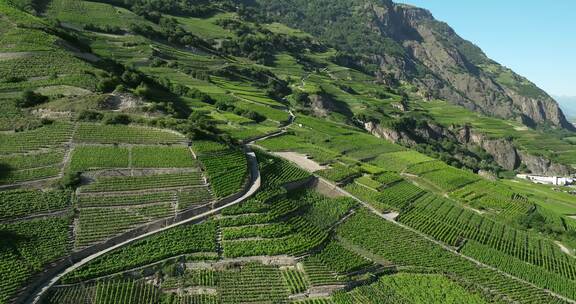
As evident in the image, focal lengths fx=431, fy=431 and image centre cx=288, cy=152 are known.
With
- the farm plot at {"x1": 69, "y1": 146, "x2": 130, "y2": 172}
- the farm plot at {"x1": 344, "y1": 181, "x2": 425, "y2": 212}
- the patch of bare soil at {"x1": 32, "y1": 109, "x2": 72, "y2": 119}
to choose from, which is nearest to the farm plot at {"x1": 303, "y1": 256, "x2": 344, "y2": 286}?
the farm plot at {"x1": 344, "y1": 181, "x2": 425, "y2": 212}

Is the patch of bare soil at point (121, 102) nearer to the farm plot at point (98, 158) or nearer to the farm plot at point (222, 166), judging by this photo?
the farm plot at point (98, 158)

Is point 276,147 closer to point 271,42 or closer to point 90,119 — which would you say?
point 90,119

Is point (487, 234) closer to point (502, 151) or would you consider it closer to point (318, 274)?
point (318, 274)

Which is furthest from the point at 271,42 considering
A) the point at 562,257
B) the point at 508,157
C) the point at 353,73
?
the point at 562,257

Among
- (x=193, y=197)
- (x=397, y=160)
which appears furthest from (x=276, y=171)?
(x=397, y=160)

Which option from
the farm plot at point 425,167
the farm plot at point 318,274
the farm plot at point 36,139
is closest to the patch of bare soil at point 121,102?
the farm plot at point 36,139
